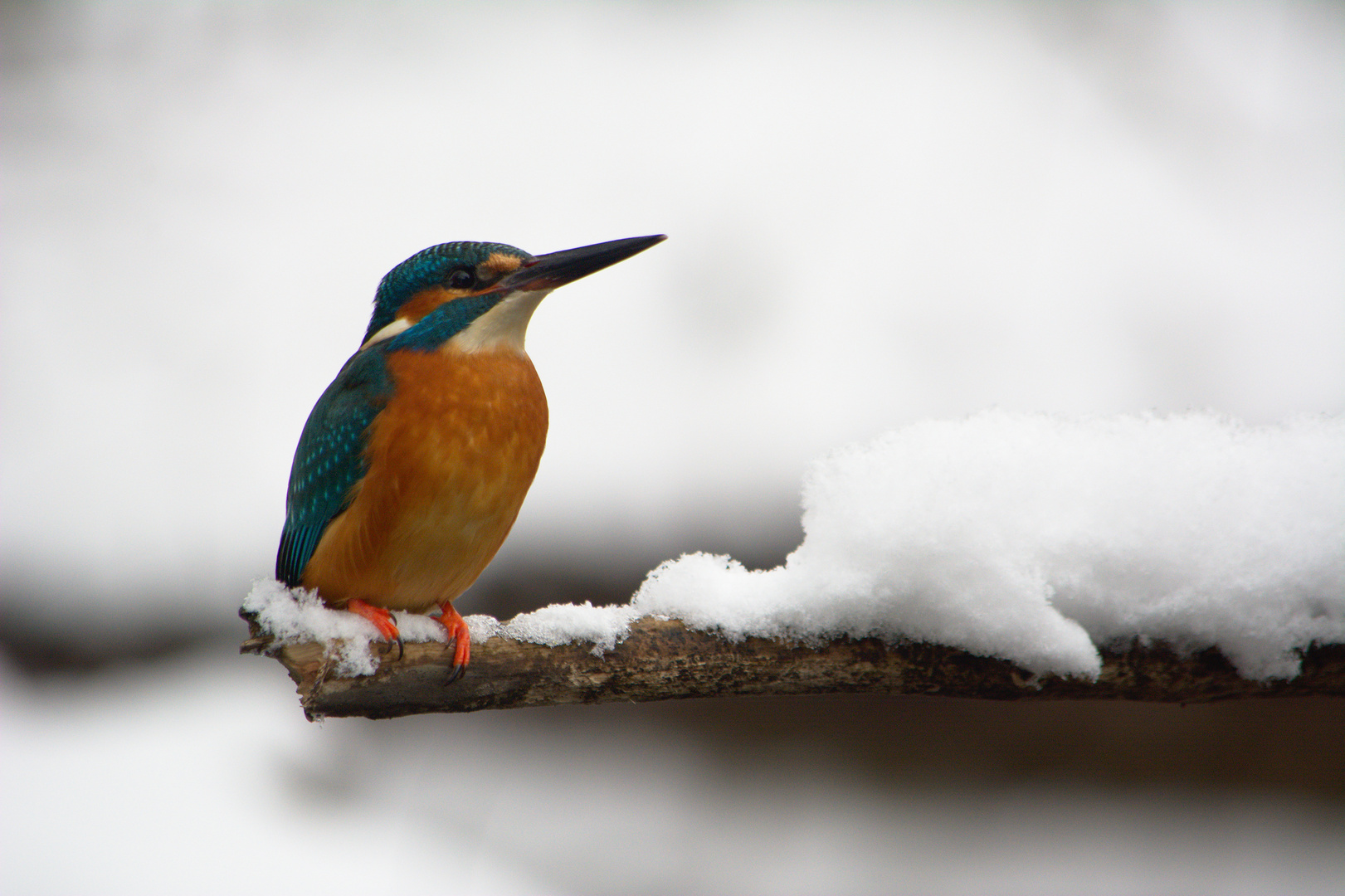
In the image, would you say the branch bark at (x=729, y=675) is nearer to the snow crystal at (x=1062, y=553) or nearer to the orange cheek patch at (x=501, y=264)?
the snow crystal at (x=1062, y=553)

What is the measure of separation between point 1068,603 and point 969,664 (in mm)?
179

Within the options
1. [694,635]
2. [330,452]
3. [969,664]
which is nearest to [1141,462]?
[969,664]

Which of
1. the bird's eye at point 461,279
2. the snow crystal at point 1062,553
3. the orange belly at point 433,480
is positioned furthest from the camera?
the bird's eye at point 461,279

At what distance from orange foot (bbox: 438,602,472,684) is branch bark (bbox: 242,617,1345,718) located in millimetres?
13

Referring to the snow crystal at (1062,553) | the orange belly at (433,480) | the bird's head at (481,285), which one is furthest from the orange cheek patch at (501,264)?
the snow crystal at (1062,553)

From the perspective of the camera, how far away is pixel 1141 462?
1314 millimetres

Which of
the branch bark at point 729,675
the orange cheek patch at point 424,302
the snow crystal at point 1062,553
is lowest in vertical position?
the branch bark at point 729,675

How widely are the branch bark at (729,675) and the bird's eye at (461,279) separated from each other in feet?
2.48

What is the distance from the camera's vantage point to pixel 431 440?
1497 millimetres

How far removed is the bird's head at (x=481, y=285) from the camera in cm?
153

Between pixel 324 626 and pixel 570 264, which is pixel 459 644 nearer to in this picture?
pixel 324 626

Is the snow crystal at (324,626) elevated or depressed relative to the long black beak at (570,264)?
depressed

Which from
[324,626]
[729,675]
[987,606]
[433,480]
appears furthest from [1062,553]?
[324,626]

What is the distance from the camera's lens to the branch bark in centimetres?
121
